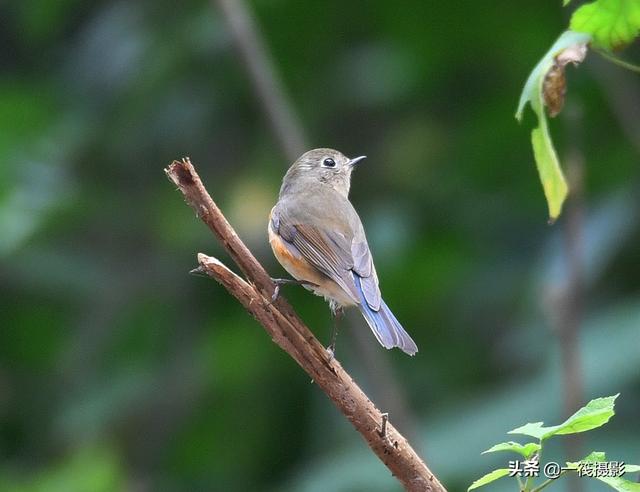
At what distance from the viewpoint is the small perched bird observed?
3744mm

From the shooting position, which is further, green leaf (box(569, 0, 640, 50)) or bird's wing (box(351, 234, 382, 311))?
bird's wing (box(351, 234, 382, 311))

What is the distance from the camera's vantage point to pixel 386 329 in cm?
354

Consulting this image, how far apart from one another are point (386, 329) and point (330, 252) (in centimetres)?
60

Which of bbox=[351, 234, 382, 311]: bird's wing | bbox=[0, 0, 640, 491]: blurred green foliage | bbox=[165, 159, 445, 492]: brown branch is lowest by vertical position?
bbox=[165, 159, 445, 492]: brown branch

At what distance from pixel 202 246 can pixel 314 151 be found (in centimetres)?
185

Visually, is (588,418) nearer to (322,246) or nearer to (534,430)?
(534,430)

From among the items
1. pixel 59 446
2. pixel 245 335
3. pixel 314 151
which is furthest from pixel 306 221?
pixel 59 446

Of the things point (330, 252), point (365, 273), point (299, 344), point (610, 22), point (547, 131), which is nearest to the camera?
point (610, 22)

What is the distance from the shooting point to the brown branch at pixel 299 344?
8.27ft

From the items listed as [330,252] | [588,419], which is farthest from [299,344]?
[330,252]

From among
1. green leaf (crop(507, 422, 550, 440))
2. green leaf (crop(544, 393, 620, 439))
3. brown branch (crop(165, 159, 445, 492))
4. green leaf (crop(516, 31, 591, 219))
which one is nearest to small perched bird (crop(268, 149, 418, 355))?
brown branch (crop(165, 159, 445, 492))

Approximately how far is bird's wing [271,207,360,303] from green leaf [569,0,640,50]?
175cm

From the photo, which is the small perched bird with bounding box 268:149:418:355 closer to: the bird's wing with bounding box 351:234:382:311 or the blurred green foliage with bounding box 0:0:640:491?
the bird's wing with bounding box 351:234:382:311

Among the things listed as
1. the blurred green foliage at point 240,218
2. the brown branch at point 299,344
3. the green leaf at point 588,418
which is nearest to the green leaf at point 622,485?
the green leaf at point 588,418
